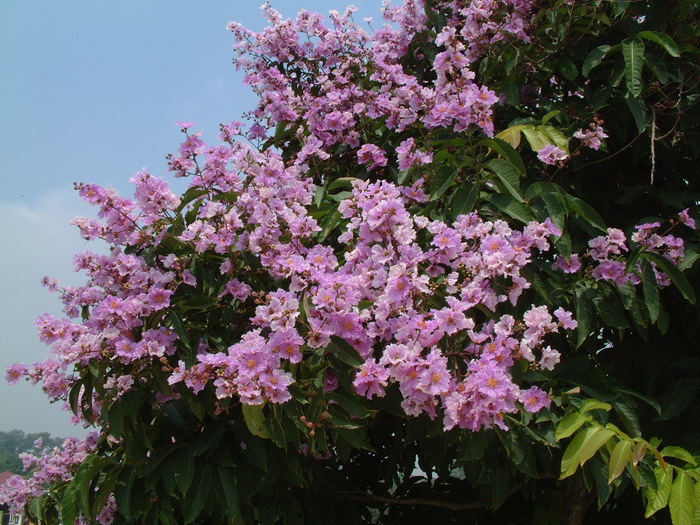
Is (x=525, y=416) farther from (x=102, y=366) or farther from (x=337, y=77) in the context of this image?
(x=337, y=77)

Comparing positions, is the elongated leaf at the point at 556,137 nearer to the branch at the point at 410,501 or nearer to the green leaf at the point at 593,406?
the green leaf at the point at 593,406

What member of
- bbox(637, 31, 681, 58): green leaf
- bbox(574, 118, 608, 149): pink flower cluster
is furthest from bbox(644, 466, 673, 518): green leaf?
bbox(637, 31, 681, 58): green leaf

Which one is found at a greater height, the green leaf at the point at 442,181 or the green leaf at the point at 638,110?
the green leaf at the point at 638,110

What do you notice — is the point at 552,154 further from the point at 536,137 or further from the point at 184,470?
the point at 184,470

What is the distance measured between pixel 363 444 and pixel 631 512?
4.64 feet

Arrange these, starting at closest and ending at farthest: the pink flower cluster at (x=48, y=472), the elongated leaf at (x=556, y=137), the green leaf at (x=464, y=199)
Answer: the green leaf at (x=464, y=199)
the elongated leaf at (x=556, y=137)
the pink flower cluster at (x=48, y=472)

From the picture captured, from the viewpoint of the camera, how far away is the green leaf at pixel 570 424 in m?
1.76

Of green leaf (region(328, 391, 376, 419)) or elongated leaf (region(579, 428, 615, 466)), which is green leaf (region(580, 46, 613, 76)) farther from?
green leaf (region(328, 391, 376, 419))

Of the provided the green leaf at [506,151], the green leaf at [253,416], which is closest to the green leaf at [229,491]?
the green leaf at [253,416]

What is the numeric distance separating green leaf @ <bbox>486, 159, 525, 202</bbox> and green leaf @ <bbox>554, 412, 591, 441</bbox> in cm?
65

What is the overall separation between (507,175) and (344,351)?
76 cm

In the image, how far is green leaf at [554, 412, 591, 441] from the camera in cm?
176

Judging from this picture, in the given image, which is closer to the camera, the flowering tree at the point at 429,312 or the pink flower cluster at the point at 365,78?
the flowering tree at the point at 429,312

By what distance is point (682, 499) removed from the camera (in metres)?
1.72
